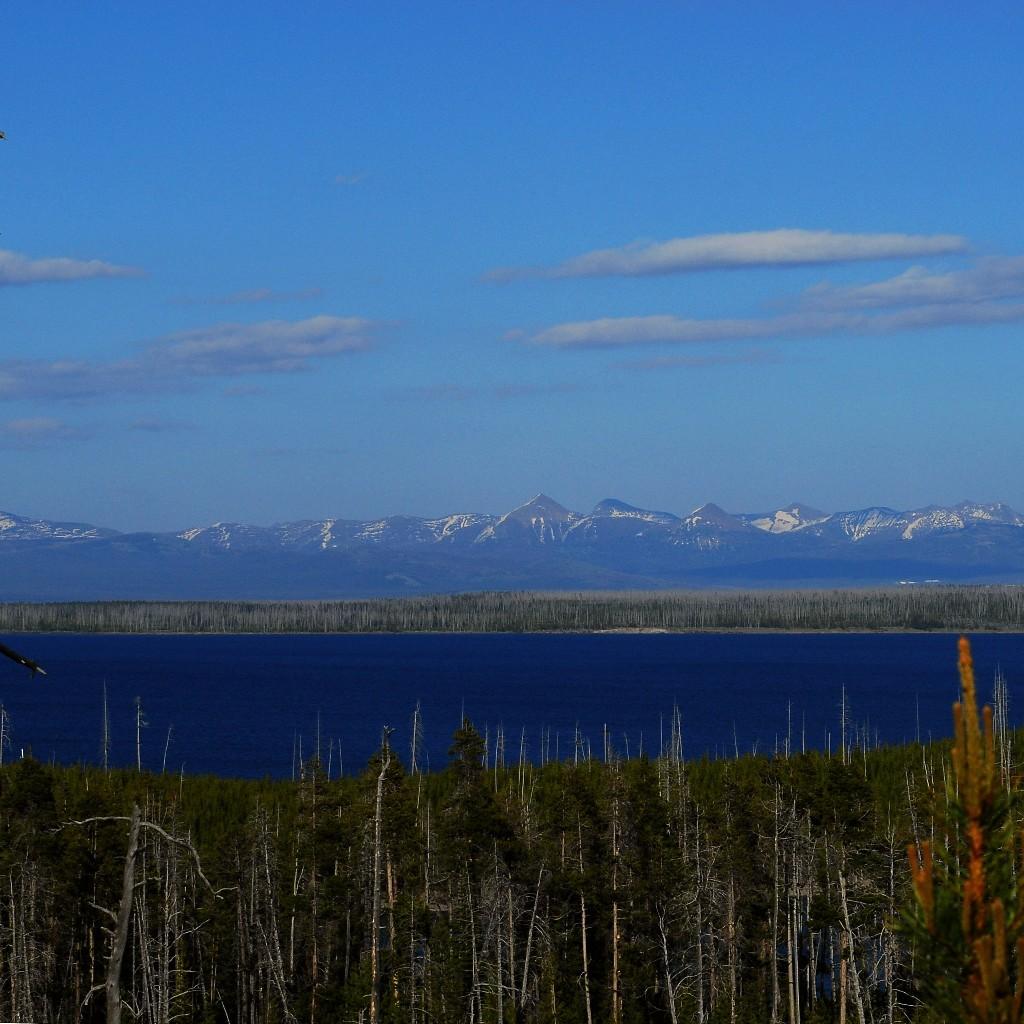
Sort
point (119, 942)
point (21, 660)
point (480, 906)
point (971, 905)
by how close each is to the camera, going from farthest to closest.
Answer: point (480, 906) < point (119, 942) < point (21, 660) < point (971, 905)

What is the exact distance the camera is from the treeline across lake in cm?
4278

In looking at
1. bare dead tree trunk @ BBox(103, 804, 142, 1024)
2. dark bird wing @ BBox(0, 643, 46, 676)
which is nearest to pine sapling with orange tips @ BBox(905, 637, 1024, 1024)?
dark bird wing @ BBox(0, 643, 46, 676)

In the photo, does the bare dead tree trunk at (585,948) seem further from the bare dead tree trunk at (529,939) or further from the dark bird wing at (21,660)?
the dark bird wing at (21,660)

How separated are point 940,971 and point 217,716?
170m

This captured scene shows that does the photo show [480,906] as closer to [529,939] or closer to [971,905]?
[529,939]

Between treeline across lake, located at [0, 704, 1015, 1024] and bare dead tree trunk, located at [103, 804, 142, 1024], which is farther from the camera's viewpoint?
treeline across lake, located at [0, 704, 1015, 1024]

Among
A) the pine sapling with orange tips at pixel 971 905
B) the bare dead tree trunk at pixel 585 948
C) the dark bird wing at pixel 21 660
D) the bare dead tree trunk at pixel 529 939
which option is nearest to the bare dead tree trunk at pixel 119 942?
the dark bird wing at pixel 21 660

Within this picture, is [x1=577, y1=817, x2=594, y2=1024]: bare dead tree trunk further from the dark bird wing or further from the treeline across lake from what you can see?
the dark bird wing

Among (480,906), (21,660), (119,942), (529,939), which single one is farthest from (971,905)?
(480,906)

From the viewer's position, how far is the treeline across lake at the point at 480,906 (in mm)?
42781

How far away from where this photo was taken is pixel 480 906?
46.2 metres

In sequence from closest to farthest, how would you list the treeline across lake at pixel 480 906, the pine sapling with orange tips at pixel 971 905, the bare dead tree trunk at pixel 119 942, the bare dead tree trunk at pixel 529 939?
the pine sapling with orange tips at pixel 971 905 → the bare dead tree trunk at pixel 119 942 → the bare dead tree trunk at pixel 529 939 → the treeline across lake at pixel 480 906

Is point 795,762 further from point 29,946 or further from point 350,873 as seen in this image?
point 29,946

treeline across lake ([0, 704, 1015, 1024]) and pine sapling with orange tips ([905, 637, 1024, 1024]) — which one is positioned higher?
pine sapling with orange tips ([905, 637, 1024, 1024])
